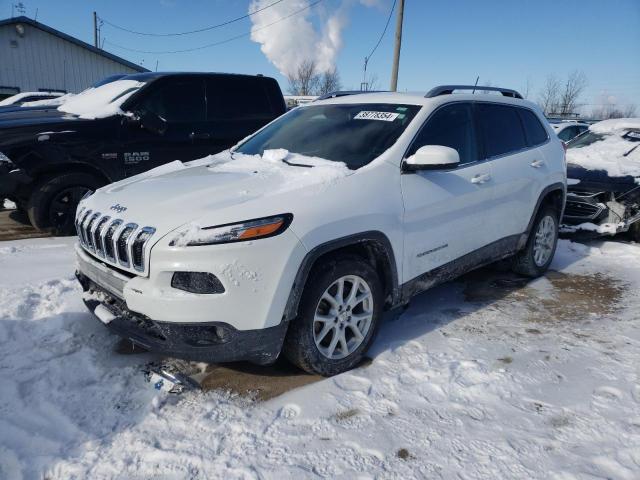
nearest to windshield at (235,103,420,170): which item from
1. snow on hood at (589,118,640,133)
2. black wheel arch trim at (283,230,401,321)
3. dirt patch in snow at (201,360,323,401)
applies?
black wheel arch trim at (283,230,401,321)

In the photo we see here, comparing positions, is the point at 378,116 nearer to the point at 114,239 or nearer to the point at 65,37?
the point at 114,239

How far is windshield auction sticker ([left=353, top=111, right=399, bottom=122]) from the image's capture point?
3643 mm

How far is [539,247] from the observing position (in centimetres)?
514

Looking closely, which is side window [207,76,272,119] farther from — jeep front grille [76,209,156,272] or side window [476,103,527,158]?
jeep front grille [76,209,156,272]

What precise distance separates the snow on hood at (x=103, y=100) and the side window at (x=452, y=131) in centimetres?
396

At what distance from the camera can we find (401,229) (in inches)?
128

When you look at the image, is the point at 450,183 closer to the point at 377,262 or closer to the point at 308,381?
the point at 377,262

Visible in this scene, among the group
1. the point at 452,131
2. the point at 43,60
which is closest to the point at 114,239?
the point at 452,131

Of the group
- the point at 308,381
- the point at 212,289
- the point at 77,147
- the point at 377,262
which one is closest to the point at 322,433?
the point at 308,381

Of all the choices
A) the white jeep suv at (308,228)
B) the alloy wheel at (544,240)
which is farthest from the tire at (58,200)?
the alloy wheel at (544,240)

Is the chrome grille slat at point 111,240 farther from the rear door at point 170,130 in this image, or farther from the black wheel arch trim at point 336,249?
the rear door at point 170,130

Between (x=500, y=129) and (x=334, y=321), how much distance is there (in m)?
2.59

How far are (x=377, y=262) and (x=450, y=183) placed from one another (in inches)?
36.1

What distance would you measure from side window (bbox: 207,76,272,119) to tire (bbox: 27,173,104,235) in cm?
186
